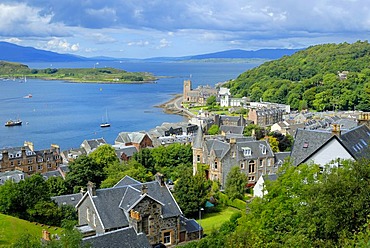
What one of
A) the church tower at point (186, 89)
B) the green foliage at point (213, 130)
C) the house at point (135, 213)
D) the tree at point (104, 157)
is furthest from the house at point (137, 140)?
the church tower at point (186, 89)

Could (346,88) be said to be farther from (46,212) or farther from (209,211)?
(46,212)

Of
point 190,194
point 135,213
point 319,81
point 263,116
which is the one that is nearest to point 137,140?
point 190,194

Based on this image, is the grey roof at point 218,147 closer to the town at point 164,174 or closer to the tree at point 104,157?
the town at point 164,174

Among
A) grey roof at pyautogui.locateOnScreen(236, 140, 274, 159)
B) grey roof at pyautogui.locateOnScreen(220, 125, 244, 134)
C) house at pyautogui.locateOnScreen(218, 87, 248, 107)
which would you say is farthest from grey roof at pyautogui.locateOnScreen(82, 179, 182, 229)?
house at pyautogui.locateOnScreen(218, 87, 248, 107)

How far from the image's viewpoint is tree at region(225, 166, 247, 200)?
38.2 m

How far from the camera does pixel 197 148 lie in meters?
45.3

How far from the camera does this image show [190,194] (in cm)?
3431

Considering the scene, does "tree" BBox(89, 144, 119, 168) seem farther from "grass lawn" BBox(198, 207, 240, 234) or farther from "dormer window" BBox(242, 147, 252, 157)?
"grass lawn" BBox(198, 207, 240, 234)

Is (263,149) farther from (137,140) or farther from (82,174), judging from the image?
(137,140)

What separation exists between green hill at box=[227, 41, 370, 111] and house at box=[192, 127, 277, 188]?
253 ft

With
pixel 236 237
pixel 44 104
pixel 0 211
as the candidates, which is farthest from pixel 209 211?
pixel 44 104

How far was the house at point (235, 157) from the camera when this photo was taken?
4244 cm

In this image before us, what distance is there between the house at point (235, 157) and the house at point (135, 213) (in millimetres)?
13818

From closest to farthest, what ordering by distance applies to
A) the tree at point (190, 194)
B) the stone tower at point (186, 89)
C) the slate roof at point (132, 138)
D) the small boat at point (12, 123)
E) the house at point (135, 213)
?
the house at point (135, 213) < the tree at point (190, 194) < the slate roof at point (132, 138) < the small boat at point (12, 123) < the stone tower at point (186, 89)
